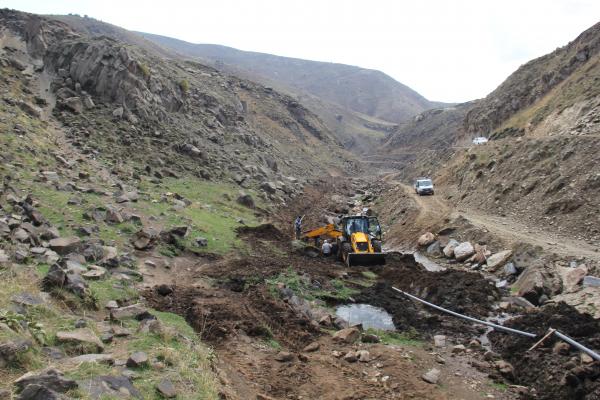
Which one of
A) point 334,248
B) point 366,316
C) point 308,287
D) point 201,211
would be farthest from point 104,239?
point 334,248

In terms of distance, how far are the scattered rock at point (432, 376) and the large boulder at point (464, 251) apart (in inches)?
528

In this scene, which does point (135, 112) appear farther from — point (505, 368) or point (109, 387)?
point (109, 387)

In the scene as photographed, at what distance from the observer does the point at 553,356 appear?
1094 cm

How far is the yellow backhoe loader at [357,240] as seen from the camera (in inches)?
848

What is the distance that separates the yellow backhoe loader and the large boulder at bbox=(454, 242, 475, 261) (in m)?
4.26

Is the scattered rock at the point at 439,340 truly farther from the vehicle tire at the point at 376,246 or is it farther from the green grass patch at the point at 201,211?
the green grass patch at the point at 201,211

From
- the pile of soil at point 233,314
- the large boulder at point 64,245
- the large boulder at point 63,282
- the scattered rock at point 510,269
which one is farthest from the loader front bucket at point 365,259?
the large boulder at point 63,282

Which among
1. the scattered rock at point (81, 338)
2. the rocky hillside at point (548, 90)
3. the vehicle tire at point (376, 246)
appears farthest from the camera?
the rocky hillside at point (548, 90)

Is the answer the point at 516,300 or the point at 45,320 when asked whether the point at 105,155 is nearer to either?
the point at 45,320

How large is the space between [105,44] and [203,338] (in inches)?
1371

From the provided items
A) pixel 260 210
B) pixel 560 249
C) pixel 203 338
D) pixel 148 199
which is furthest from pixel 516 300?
pixel 260 210

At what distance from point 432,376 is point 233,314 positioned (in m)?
5.52

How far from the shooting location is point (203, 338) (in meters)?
11.4

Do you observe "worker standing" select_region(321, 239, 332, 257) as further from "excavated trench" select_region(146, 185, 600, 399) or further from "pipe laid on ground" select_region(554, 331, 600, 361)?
"pipe laid on ground" select_region(554, 331, 600, 361)
